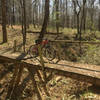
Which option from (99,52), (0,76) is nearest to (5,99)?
(0,76)

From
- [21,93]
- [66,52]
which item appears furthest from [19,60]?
[66,52]

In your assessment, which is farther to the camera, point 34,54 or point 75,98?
point 34,54

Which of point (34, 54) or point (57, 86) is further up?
point (34, 54)

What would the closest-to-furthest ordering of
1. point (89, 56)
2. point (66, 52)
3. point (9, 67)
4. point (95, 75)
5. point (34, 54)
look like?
1. point (95, 75)
2. point (34, 54)
3. point (9, 67)
4. point (89, 56)
5. point (66, 52)

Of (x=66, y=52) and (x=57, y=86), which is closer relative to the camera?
(x=57, y=86)

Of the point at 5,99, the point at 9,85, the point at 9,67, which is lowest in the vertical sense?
the point at 5,99

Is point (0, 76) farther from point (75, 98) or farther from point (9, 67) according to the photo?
point (75, 98)

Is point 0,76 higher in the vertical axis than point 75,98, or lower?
higher

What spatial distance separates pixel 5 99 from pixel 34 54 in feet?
8.46

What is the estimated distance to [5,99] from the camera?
5852 mm

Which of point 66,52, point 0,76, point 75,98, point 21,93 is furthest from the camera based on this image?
point 66,52

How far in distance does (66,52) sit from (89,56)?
7.32ft

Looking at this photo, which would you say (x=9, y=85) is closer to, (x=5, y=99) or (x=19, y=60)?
(x=5, y=99)

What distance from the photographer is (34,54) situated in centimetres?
662
